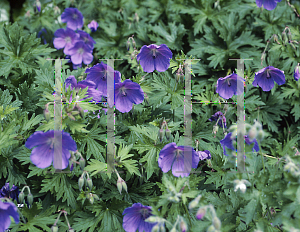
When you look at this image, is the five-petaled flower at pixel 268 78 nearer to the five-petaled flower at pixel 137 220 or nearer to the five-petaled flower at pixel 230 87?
the five-petaled flower at pixel 230 87

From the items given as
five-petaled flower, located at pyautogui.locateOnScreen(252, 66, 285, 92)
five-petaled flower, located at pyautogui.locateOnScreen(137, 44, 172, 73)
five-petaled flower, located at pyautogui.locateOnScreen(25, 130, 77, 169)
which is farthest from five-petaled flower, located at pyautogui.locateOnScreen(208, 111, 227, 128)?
five-petaled flower, located at pyautogui.locateOnScreen(25, 130, 77, 169)

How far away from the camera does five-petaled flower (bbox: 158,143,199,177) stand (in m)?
1.66

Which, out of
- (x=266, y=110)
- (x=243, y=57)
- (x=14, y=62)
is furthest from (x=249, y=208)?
(x=14, y=62)

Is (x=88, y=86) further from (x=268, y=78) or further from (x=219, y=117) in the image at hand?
(x=268, y=78)

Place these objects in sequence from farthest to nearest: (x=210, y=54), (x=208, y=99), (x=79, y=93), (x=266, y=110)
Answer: (x=210, y=54) → (x=266, y=110) → (x=208, y=99) → (x=79, y=93)

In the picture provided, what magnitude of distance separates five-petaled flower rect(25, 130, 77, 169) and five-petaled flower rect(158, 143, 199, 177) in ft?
1.62

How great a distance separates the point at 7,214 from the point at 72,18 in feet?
6.88

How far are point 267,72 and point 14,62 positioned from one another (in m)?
1.88

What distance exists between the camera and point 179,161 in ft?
5.60

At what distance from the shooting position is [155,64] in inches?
79.1

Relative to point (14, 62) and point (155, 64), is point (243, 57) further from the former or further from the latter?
point (14, 62)

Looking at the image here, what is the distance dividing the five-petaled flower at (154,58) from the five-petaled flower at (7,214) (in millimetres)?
1135

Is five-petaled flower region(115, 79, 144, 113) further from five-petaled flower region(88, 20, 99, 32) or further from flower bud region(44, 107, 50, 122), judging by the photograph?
five-petaled flower region(88, 20, 99, 32)

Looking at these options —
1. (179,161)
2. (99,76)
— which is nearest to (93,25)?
(99,76)
